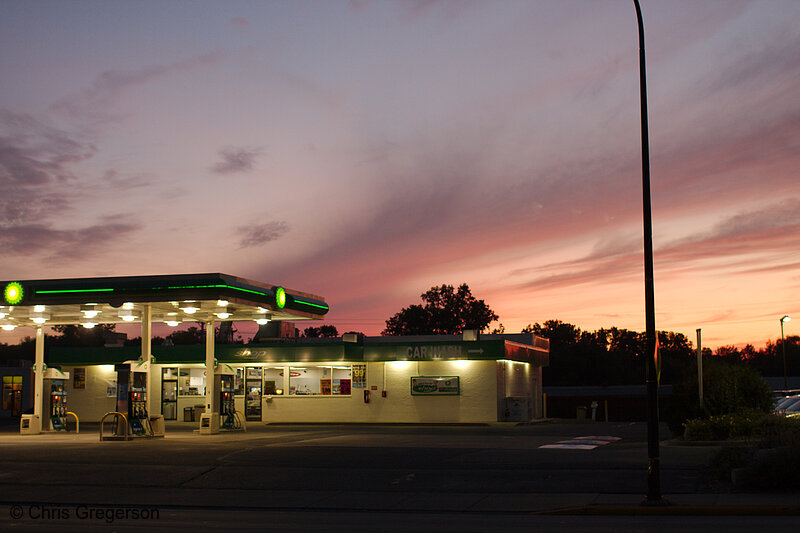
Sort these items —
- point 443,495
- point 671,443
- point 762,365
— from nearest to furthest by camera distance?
1. point 443,495
2. point 671,443
3. point 762,365

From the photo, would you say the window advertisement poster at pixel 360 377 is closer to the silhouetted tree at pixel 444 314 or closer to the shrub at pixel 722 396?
the shrub at pixel 722 396

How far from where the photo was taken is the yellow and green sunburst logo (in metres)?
30.7

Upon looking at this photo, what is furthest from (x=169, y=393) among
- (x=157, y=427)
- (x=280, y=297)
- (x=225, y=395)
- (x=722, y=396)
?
(x=722, y=396)

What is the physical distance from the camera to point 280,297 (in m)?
30.9

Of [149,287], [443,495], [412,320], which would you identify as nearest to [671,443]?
[443,495]

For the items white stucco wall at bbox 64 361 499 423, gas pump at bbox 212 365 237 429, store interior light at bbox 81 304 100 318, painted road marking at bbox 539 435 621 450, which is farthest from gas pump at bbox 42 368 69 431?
painted road marking at bbox 539 435 621 450

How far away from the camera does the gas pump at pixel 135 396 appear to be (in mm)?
29078

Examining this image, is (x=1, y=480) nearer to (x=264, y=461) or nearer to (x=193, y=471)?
(x=193, y=471)

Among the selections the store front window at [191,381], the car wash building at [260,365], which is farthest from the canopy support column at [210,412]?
the store front window at [191,381]

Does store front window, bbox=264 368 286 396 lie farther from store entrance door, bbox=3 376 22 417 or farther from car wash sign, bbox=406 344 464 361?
store entrance door, bbox=3 376 22 417

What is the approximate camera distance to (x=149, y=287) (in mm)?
28094

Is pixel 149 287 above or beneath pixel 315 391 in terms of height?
above

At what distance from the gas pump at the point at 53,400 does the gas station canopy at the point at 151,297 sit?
3157mm

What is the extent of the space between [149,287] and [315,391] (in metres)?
16.1
